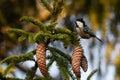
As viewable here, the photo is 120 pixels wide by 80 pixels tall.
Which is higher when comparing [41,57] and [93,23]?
[93,23]

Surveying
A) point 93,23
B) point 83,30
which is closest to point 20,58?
point 83,30

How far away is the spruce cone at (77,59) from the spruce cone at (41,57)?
10 centimetres

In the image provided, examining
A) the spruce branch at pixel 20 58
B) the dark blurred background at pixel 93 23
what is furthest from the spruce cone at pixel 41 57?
the dark blurred background at pixel 93 23

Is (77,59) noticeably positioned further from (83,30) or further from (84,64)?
(83,30)

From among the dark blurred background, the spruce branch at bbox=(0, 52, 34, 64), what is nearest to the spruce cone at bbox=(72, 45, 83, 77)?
the spruce branch at bbox=(0, 52, 34, 64)

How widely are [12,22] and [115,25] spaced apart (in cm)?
147

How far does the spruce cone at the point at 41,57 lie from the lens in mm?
1581

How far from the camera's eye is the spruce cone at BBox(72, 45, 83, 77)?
1.57 m

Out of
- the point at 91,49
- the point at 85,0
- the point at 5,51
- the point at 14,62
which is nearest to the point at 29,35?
the point at 14,62

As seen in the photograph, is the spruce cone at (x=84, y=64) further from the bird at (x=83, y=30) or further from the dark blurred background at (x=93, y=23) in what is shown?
the dark blurred background at (x=93, y=23)

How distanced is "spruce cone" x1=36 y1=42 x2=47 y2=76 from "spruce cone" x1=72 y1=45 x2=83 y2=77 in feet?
0.32

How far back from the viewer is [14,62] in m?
1.77

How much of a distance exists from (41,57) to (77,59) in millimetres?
120

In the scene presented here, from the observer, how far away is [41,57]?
5.30 feet
